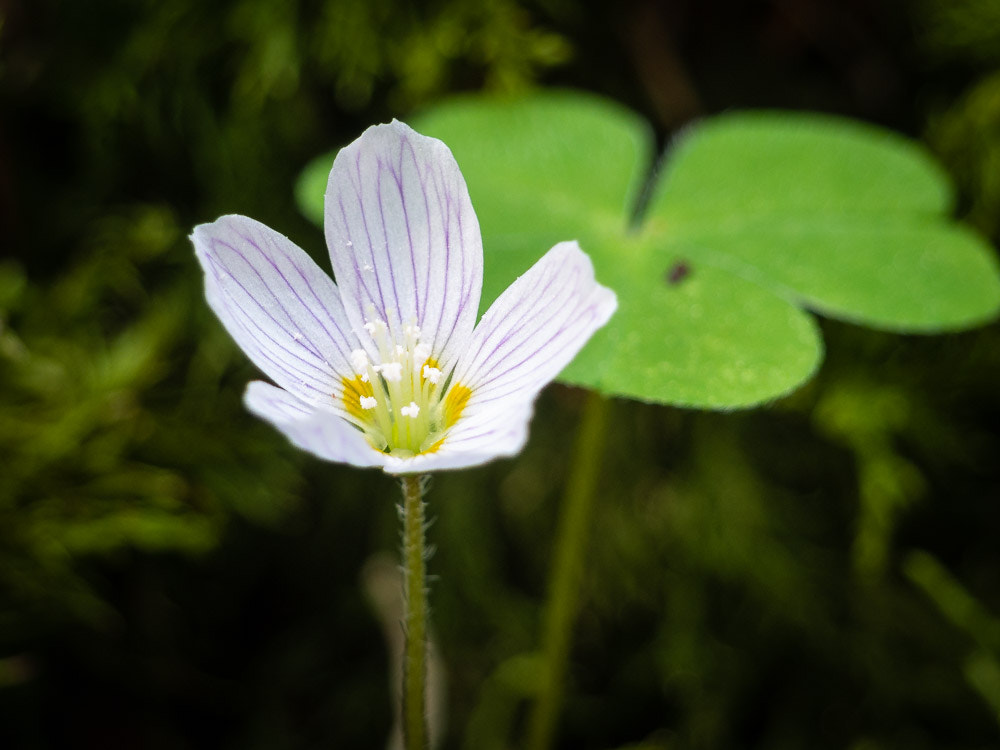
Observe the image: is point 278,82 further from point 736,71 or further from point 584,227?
point 736,71

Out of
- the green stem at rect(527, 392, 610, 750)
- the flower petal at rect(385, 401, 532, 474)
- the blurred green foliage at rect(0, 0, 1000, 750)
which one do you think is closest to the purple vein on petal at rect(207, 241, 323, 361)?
the flower petal at rect(385, 401, 532, 474)

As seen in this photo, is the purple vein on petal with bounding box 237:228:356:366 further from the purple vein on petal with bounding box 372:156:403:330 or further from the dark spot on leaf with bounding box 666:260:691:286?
the dark spot on leaf with bounding box 666:260:691:286

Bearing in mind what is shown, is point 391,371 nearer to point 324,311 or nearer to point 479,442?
point 324,311

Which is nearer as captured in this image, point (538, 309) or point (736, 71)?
point (538, 309)

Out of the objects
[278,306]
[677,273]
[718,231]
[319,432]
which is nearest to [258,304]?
[278,306]

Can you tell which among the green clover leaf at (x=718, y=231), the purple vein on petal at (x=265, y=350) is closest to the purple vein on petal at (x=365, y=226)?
the purple vein on petal at (x=265, y=350)

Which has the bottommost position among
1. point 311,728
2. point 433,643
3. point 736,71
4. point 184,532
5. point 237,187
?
point 311,728

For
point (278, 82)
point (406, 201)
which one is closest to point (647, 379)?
point (406, 201)
